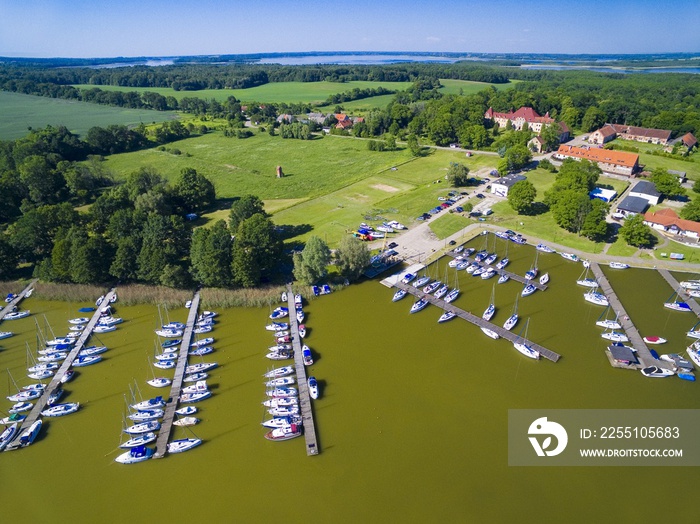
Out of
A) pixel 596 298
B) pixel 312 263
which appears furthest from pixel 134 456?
pixel 596 298

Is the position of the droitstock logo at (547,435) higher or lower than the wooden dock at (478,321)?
lower

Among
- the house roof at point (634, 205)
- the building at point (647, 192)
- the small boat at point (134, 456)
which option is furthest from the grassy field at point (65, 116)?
the building at point (647, 192)

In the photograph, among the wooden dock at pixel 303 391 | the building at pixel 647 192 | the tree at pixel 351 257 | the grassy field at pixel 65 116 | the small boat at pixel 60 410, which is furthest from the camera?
the grassy field at pixel 65 116

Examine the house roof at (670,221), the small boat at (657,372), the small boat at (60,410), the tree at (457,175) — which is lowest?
the small boat at (657,372)

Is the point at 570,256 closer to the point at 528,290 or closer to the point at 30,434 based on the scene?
the point at 528,290

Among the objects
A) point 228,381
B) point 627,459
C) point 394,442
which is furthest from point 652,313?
point 228,381

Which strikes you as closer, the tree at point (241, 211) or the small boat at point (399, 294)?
the small boat at point (399, 294)

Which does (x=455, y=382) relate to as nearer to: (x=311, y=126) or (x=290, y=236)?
(x=290, y=236)

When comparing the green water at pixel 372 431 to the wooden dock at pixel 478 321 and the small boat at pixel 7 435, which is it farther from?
the small boat at pixel 7 435
